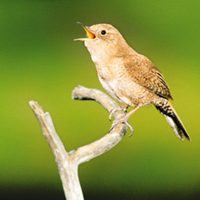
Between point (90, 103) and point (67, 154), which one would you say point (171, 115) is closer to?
point (67, 154)

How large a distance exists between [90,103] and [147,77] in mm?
2023

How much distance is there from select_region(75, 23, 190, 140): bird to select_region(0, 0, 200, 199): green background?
142cm

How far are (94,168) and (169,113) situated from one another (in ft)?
5.09

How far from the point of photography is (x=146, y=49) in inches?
186

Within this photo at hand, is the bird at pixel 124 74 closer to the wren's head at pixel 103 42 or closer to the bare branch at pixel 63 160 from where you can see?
the wren's head at pixel 103 42

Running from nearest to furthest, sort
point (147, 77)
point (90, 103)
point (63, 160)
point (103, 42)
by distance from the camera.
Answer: point (63, 160)
point (103, 42)
point (147, 77)
point (90, 103)

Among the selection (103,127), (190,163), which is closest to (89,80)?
(103,127)

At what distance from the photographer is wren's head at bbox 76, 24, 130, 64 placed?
274 cm

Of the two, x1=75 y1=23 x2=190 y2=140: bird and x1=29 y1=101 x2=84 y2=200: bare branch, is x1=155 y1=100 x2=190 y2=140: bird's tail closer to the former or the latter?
x1=75 y1=23 x2=190 y2=140: bird

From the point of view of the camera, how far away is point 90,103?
4.91m

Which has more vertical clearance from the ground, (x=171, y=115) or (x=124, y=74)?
(x=124, y=74)

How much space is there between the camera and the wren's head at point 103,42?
2744 mm

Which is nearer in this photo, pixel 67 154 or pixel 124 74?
pixel 67 154

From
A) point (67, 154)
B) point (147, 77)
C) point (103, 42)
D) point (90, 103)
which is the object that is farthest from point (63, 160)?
point (90, 103)
